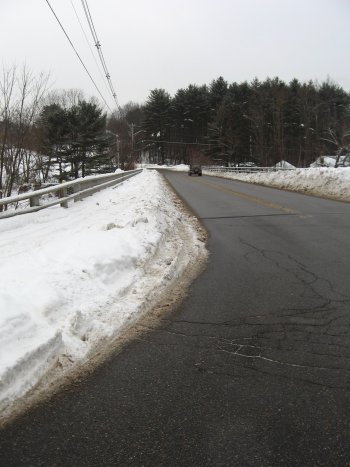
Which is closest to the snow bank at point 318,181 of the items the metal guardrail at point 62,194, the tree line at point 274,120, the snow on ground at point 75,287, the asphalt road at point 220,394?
the metal guardrail at point 62,194

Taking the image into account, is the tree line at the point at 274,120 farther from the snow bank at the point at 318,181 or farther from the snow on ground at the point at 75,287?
the snow on ground at the point at 75,287

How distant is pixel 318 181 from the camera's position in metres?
20.9

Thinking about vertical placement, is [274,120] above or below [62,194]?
above

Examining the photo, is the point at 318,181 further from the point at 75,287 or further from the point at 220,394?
the point at 220,394

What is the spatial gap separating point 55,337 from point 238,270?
347cm

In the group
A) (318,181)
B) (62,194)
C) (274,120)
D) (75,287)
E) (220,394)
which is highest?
(274,120)

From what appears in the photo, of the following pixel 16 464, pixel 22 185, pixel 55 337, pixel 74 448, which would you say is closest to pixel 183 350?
pixel 55 337

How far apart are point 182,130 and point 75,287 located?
9947 centimetres

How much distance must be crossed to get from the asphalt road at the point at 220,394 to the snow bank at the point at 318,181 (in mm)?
14299

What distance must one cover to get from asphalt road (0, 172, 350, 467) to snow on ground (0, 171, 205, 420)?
15.2 inches

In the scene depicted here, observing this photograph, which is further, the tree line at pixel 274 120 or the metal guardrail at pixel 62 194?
the tree line at pixel 274 120

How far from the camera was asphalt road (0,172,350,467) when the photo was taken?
246 cm

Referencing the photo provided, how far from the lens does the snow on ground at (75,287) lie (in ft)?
11.2

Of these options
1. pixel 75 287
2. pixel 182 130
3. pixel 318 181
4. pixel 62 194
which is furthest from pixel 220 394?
pixel 182 130
